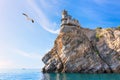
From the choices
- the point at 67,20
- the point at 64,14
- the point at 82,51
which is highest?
the point at 64,14

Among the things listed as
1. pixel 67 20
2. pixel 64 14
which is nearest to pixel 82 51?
pixel 67 20

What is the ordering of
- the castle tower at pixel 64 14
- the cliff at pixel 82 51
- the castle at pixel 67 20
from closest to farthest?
the cliff at pixel 82 51 → the castle at pixel 67 20 → the castle tower at pixel 64 14

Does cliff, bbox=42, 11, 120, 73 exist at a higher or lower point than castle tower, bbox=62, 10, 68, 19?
lower

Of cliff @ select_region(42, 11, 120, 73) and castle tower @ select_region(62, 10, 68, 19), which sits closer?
cliff @ select_region(42, 11, 120, 73)

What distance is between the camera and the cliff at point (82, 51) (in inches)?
4651

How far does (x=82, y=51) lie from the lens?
125 m

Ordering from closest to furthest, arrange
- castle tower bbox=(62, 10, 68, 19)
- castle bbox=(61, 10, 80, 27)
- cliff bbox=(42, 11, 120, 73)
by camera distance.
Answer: cliff bbox=(42, 11, 120, 73) → castle bbox=(61, 10, 80, 27) → castle tower bbox=(62, 10, 68, 19)

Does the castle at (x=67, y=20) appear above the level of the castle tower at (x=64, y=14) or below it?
below

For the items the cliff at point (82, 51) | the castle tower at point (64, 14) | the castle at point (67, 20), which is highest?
the castle tower at point (64, 14)

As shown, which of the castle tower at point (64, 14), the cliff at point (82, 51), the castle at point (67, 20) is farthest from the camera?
the castle tower at point (64, 14)

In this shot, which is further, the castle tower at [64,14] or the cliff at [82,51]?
the castle tower at [64,14]

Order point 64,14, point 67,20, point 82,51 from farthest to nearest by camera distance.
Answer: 1. point 64,14
2. point 67,20
3. point 82,51

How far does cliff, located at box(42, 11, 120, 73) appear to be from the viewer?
118 m

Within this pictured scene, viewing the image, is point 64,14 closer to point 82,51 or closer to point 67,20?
point 67,20
